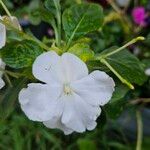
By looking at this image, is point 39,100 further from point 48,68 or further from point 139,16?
point 139,16

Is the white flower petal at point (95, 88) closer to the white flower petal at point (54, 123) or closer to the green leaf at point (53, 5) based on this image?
the white flower petal at point (54, 123)

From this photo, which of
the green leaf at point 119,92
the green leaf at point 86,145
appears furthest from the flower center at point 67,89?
the green leaf at point 86,145

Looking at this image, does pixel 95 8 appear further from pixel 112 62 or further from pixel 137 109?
pixel 137 109

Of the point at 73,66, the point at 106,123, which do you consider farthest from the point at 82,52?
the point at 106,123

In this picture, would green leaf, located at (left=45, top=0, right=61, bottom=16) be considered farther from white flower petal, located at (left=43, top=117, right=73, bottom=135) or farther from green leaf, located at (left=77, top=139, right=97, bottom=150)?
green leaf, located at (left=77, top=139, right=97, bottom=150)

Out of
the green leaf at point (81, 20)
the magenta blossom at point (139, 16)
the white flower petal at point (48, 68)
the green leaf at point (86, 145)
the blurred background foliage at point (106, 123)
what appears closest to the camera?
the white flower petal at point (48, 68)

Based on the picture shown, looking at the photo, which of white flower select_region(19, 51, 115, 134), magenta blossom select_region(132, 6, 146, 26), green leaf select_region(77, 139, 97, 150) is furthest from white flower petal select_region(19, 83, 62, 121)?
magenta blossom select_region(132, 6, 146, 26)

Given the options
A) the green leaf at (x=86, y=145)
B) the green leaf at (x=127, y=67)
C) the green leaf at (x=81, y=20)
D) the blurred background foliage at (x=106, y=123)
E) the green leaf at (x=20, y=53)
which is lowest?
the green leaf at (x=86, y=145)
